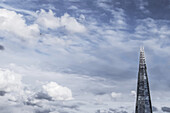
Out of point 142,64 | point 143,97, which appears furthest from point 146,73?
point 143,97

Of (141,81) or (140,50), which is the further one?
(140,50)

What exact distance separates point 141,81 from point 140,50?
8.71 m

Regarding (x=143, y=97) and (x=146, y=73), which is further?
(x=146, y=73)

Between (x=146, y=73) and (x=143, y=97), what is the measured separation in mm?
5585

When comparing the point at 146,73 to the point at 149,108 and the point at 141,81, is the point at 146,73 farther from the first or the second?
the point at 149,108

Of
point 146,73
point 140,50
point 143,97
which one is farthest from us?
point 140,50

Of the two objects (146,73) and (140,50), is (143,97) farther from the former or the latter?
(140,50)

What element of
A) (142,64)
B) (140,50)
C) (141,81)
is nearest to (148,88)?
(141,81)

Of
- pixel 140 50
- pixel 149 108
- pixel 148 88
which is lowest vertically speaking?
pixel 149 108

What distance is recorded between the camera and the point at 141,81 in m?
47.2

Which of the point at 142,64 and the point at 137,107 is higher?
the point at 142,64

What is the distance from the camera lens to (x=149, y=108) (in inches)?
1791

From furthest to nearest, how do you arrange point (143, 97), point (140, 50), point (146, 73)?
point (140, 50), point (146, 73), point (143, 97)

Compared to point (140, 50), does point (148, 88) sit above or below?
below
